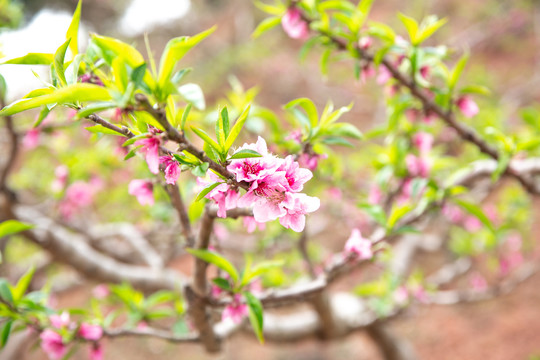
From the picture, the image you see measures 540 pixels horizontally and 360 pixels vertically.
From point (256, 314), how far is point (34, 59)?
22.2 inches

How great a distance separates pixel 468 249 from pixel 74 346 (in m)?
2.03

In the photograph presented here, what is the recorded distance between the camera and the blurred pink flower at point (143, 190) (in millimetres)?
748

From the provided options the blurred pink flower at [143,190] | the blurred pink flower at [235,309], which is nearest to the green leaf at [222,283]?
the blurred pink flower at [235,309]

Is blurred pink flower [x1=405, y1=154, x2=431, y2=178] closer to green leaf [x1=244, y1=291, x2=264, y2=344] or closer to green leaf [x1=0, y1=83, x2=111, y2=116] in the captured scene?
green leaf [x1=244, y1=291, x2=264, y2=344]

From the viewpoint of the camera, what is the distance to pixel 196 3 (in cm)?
853

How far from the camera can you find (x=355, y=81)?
9.23ft

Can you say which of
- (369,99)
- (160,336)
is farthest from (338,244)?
(160,336)

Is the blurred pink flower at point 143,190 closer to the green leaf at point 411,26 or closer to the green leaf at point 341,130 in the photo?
the green leaf at point 341,130

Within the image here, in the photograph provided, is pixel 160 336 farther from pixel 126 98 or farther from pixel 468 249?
pixel 468 249

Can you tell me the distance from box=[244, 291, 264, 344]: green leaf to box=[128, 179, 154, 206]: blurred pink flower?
0.91 ft

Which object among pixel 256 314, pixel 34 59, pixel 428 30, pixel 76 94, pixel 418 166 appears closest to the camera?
pixel 76 94

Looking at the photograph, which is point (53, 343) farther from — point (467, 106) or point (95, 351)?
point (467, 106)

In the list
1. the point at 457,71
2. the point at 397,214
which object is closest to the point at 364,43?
the point at 457,71

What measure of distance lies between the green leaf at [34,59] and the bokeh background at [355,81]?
1057 millimetres
